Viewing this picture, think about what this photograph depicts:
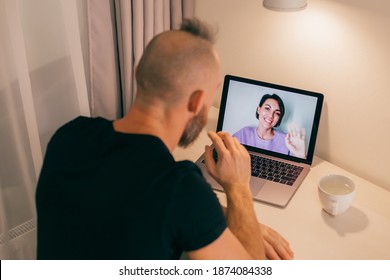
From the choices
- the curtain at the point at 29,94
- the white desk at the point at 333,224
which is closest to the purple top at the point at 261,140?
the white desk at the point at 333,224

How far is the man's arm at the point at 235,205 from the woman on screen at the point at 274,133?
0.24m

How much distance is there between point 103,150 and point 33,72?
1.77 feet

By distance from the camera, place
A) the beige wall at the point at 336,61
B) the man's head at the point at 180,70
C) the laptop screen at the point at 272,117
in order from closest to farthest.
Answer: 1. the man's head at the point at 180,70
2. the beige wall at the point at 336,61
3. the laptop screen at the point at 272,117

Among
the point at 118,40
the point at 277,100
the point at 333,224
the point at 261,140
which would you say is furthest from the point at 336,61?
the point at 118,40

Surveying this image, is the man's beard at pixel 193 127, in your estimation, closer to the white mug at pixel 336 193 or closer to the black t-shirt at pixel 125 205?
the black t-shirt at pixel 125 205

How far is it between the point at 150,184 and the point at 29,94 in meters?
0.61

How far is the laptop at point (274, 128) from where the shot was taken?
4.30ft

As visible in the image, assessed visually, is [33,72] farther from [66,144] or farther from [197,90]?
[197,90]

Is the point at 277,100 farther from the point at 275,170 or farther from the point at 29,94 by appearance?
the point at 29,94

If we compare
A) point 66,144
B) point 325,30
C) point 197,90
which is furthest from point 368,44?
point 66,144

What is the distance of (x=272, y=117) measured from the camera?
140 centimetres

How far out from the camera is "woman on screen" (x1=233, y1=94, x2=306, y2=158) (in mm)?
1378

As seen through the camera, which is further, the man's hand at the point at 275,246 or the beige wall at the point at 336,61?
the beige wall at the point at 336,61

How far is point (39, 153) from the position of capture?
A: 1.38 meters
